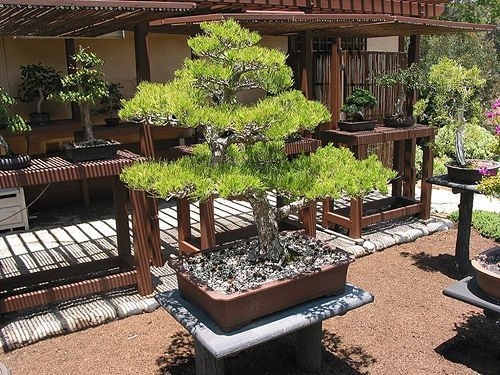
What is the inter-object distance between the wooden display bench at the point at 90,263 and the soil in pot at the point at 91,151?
0.05 metres

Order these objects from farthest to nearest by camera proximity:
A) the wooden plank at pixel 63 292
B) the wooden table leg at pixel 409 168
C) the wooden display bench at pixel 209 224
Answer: the wooden table leg at pixel 409 168 → the wooden display bench at pixel 209 224 → the wooden plank at pixel 63 292

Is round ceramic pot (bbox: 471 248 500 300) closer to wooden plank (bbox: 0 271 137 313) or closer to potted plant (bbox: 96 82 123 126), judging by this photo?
wooden plank (bbox: 0 271 137 313)

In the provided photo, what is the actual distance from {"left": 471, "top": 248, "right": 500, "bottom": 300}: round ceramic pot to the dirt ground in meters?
0.53

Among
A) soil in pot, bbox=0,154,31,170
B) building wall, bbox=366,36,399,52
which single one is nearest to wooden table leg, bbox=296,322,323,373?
soil in pot, bbox=0,154,31,170

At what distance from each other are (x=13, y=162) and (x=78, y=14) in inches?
45.3

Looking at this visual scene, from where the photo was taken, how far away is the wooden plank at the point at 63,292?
3.67 metres

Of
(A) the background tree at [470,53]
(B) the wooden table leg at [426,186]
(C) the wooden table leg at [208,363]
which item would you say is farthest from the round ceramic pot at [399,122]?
(A) the background tree at [470,53]

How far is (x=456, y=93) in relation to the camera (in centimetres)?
475

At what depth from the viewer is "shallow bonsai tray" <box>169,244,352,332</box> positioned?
2537mm

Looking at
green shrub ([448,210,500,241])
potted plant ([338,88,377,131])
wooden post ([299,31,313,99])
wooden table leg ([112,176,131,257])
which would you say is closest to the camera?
wooden table leg ([112,176,131,257])

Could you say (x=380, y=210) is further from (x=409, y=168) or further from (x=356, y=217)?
(x=356, y=217)

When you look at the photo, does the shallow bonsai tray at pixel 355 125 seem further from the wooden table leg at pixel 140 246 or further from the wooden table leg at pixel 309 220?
the wooden table leg at pixel 140 246

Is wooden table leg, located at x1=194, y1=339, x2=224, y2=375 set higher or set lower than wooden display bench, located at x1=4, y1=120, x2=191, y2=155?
lower

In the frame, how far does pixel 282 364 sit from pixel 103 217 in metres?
4.10
